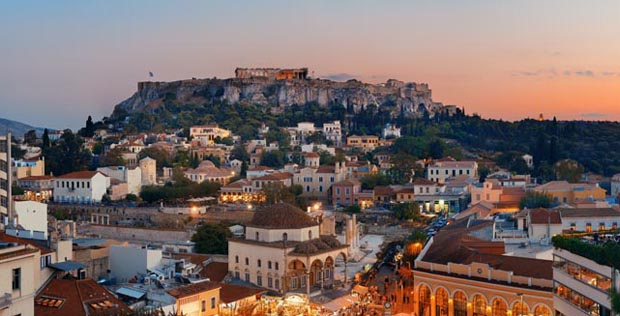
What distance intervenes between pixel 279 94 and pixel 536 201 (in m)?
75.5

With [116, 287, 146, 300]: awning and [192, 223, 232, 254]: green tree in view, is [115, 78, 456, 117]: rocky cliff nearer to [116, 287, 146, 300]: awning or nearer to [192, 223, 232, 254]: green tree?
[192, 223, 232, 254]: green tree

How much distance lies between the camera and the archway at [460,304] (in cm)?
2636

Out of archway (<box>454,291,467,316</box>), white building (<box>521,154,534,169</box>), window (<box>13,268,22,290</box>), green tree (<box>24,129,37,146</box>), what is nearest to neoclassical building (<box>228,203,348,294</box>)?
archway (<box>454,291,467,316</box>)

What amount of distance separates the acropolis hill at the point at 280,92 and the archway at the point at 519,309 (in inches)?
3419

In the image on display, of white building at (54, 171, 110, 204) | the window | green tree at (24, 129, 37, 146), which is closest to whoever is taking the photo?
the window

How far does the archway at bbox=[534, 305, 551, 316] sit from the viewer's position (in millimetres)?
23897

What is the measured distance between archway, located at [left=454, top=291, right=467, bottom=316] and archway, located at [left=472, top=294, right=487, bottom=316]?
350 millimetres

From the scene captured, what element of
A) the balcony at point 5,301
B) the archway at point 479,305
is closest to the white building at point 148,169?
the archway at point 479,305

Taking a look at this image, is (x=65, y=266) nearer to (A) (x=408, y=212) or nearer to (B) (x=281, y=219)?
(B) (x=281, y=219)

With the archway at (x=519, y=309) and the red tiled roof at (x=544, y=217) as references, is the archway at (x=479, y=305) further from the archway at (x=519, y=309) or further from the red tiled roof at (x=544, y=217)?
the red tiled roof at (x=544, y=217)

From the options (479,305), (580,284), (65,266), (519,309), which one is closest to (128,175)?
(65,266)

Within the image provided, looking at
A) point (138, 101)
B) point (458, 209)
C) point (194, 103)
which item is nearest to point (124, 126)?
point (194, 103)

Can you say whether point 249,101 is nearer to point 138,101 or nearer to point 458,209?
point 138,101

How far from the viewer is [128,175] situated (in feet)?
210
